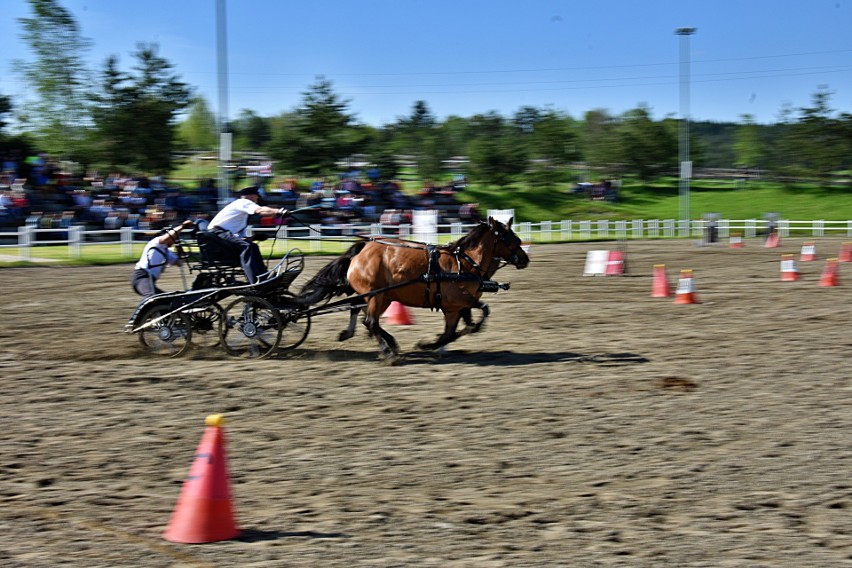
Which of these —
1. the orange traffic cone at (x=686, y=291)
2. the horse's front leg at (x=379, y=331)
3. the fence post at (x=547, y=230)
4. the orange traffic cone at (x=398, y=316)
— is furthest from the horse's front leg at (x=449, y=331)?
the fence post at (x=547, y=230)

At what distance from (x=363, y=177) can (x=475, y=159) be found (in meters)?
12.3

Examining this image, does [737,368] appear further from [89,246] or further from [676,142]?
[676,142]

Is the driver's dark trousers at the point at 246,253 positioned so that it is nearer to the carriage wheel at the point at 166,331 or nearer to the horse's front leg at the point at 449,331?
the carriage wheel at the point at 166,331

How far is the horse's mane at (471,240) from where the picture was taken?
10.5 metres

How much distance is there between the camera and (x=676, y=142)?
208ft

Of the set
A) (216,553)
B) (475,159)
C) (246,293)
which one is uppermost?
(475,159)

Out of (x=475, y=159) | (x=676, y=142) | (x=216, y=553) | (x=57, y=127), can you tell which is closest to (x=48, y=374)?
(x=216, y=553)

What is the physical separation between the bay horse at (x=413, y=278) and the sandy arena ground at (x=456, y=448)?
1.51 ft

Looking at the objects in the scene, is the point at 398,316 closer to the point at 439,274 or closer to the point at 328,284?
the point at 328,284

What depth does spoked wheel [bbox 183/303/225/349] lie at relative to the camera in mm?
10375

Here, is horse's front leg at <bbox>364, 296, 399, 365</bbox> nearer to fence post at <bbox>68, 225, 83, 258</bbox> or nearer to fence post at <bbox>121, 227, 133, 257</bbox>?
fence post at <bbox>68, 225, 83, 258</bbox>

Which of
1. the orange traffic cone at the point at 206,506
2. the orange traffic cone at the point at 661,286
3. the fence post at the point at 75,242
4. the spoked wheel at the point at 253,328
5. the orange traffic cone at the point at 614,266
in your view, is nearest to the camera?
the orange traffic cone at the point at 206,506

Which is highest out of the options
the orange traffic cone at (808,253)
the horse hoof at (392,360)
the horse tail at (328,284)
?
the orange traffic cone at (808,253)

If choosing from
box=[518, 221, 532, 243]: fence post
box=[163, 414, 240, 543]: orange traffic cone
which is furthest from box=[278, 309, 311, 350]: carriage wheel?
box=[518, 221, 532, 243]: fence post
